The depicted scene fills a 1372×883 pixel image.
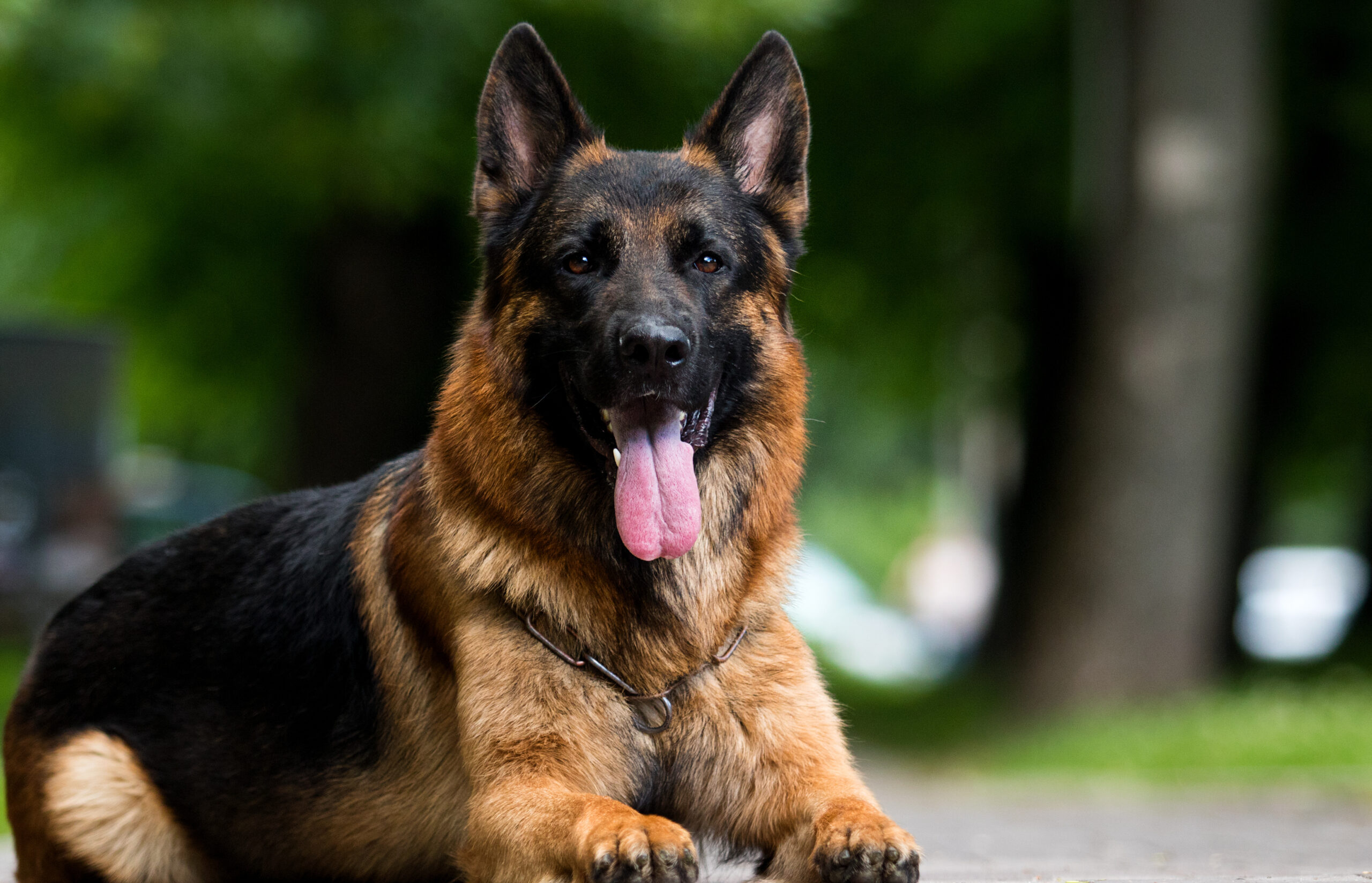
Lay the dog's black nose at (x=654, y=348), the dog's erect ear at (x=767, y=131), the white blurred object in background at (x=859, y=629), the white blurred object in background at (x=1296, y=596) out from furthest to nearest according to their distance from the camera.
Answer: the white blurred object in background at (x=1296, y=596) → the white blurred object in background at (x=859, y=629) → the dog's erect ear at (x=767, y=131) → the dog's black nose at (x=654, y=348)

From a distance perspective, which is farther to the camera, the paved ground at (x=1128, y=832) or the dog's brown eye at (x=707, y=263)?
the paved ground at (x=1128, y=832)

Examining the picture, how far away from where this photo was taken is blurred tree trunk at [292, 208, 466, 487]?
15.8 metres

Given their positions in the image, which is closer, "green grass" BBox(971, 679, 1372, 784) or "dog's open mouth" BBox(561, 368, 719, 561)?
"dog's open mouth" BBox(561, 368, 719, 561)

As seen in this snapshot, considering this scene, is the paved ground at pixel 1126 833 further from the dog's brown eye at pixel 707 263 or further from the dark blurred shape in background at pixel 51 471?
the dark blurred shape in background at pixel 51 471

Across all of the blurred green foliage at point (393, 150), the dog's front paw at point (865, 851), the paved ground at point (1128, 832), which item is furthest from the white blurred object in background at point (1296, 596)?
the dog's front paw at point (865, 851)

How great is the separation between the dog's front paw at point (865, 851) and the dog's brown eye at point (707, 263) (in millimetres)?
1482

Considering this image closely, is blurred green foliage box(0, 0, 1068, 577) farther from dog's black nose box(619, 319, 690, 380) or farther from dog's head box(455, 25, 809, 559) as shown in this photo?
dog's black nose box(619, 319, 690, 380)

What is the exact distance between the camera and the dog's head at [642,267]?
12.9ft

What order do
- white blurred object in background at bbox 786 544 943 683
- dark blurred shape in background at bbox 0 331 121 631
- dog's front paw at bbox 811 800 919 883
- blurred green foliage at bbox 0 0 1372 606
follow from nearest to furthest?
dog's front paw at bbox 811 800 919 883 < blurred green foliage at bbox 0 0 1372 606 < dark blurred shape in background at bbox 0 331 121 631 < white blurred object in background at bbox 786 544 943 683

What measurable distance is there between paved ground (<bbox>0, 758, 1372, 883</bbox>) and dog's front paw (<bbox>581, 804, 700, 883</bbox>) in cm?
93

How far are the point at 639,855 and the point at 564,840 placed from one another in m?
0.24

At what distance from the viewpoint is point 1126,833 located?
6590 mm

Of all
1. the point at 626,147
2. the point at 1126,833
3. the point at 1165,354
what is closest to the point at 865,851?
the point at 1126,833

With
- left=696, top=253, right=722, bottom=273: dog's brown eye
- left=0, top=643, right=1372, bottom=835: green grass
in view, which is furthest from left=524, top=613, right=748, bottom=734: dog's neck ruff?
left=0, top=643, right=1372, bottom=835: green grass
